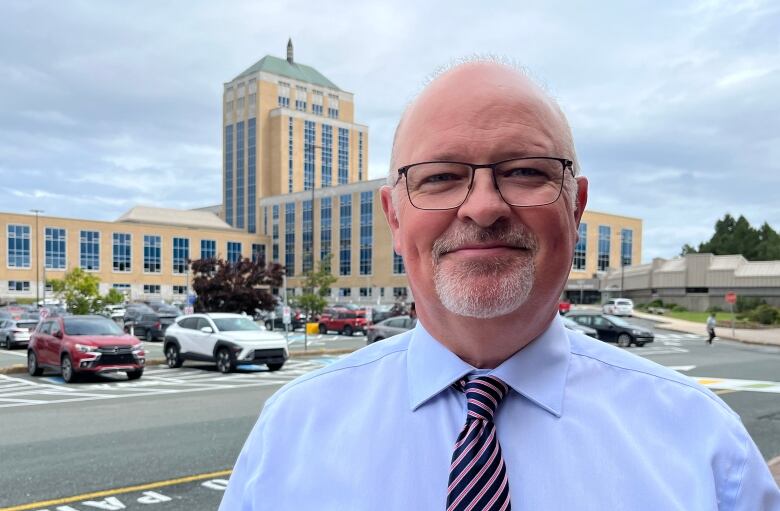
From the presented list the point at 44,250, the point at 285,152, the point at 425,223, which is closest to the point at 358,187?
the point at 285,152

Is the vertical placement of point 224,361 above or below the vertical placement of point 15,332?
above

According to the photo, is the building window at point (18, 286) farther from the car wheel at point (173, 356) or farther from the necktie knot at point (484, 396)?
the necktie knot at point (484, 396)

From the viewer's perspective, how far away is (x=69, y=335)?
667 inches

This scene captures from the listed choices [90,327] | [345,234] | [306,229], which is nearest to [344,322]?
[90,327]

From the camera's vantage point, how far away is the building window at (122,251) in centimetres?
9225

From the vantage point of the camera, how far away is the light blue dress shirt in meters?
1.53

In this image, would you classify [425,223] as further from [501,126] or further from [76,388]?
[76,388]

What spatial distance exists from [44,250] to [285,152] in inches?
1741

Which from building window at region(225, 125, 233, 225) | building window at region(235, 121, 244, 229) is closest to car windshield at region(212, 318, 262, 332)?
building window at region(235, 121, 244, 229)

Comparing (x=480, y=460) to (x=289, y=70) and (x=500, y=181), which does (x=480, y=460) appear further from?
(x=289, y=70)

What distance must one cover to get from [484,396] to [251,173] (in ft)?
403

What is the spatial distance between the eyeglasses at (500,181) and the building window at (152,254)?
325 feet

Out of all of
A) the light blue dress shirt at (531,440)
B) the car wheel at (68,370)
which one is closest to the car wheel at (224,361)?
the car wheel at (68,370)

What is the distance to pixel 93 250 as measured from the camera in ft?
297
